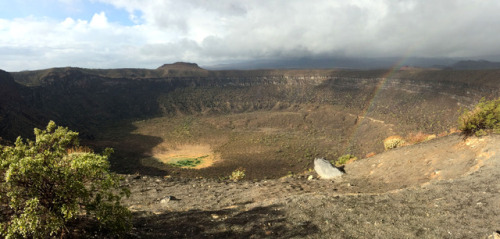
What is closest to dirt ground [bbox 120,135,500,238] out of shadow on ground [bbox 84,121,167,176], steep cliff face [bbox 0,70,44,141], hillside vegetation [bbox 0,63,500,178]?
hillside vegetation [bbox 0,63,500,178]

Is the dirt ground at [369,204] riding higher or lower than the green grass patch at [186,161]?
higher

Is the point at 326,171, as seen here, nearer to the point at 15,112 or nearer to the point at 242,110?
the point at 15,112

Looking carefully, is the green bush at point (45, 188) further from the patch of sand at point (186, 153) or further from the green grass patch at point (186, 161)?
the green grass patch at point (186, 161)

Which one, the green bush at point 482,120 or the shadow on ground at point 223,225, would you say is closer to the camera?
the shadow on ground at point 223,225

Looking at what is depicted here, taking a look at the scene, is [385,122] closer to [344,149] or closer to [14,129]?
[344,149]

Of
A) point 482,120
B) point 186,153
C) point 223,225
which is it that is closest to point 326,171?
point 482,120

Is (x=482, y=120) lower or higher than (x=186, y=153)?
higher

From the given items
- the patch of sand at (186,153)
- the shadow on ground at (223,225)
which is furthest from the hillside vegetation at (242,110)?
the shadow on ground at (223,225)
